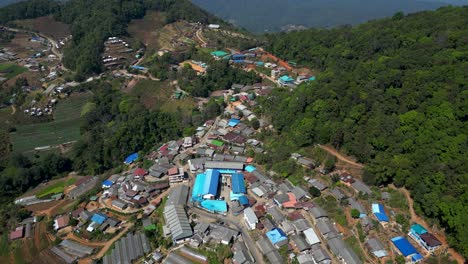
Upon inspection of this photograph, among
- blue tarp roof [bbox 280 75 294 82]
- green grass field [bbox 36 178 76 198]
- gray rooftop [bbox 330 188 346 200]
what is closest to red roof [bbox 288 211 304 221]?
gray rooftop [bbox 330 188 346 200]

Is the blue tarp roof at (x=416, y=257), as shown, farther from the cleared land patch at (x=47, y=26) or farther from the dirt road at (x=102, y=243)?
the cleared land patch at (x=47, y=26)

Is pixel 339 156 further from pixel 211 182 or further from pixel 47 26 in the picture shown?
pixel 47 26

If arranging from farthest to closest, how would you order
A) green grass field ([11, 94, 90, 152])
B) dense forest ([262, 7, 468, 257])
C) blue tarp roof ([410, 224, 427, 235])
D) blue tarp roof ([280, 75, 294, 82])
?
blue tarp roof ([280, 75, 294, 82]), green grass field ([11, 94, 90, 152]), dense forest ([262, 7, 468, 257]), blue tarp roof ([410, 224, 427, 235])

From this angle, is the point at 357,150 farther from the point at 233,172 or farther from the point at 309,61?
the point at 309,61

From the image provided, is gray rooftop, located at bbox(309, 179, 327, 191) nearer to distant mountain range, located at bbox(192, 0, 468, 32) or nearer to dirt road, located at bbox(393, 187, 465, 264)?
dirt road, located at bbox(393, 187, 465, 264)

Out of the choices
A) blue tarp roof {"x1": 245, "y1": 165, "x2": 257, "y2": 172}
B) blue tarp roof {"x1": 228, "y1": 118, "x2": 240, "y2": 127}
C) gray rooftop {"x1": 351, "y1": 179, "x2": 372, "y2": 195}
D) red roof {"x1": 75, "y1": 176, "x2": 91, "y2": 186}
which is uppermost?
gray rooftop {"x1": 351, "y1": 179, "x2": 372, "y2": 195}

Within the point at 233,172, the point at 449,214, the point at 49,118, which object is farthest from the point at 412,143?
the point at 49,118

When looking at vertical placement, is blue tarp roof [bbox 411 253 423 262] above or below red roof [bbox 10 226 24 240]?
above
